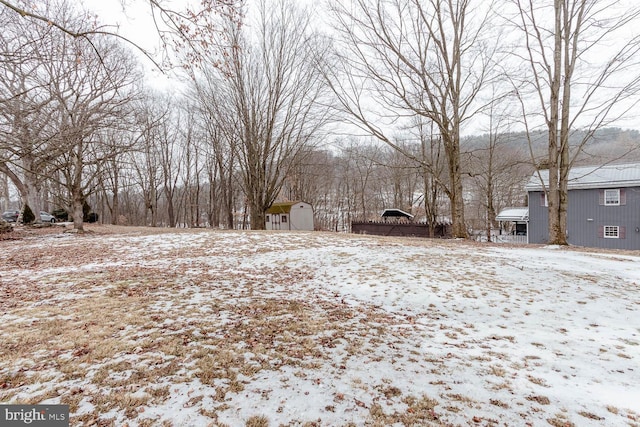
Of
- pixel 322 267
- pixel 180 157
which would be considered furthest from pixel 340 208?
pixel 322 267

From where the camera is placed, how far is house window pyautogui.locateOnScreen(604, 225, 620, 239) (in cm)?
1814

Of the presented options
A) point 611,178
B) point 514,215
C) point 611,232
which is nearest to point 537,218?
point 611,232

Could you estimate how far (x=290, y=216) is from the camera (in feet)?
79.7

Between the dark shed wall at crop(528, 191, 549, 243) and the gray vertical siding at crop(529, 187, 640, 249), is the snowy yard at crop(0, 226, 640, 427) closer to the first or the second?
the dark shed wall at crop(528, 191, 549, 243)

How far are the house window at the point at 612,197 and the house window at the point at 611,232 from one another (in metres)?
1.46

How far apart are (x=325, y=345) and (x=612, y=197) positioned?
23.9m

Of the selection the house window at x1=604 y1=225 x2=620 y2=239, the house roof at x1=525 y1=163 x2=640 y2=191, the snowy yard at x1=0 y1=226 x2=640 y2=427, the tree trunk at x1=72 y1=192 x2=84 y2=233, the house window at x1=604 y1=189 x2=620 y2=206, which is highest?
the house roof at x1=525 y1=163 x2=640 y2=191

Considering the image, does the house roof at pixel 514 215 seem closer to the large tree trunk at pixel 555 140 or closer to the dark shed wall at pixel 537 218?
the dark shed wall at pixel 537 218

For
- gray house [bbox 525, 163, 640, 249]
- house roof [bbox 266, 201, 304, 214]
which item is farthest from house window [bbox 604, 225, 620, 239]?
house roof [bbox 266, 201, 304, 214]

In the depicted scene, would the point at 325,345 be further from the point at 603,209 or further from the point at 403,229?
the point at 603,209

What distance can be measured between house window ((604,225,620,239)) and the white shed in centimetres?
→ 2052

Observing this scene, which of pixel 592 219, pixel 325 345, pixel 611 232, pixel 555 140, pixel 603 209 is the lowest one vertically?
pixel 325 345

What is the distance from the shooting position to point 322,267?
279 inches

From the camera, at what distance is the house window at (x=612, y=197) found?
18062 millimetres
